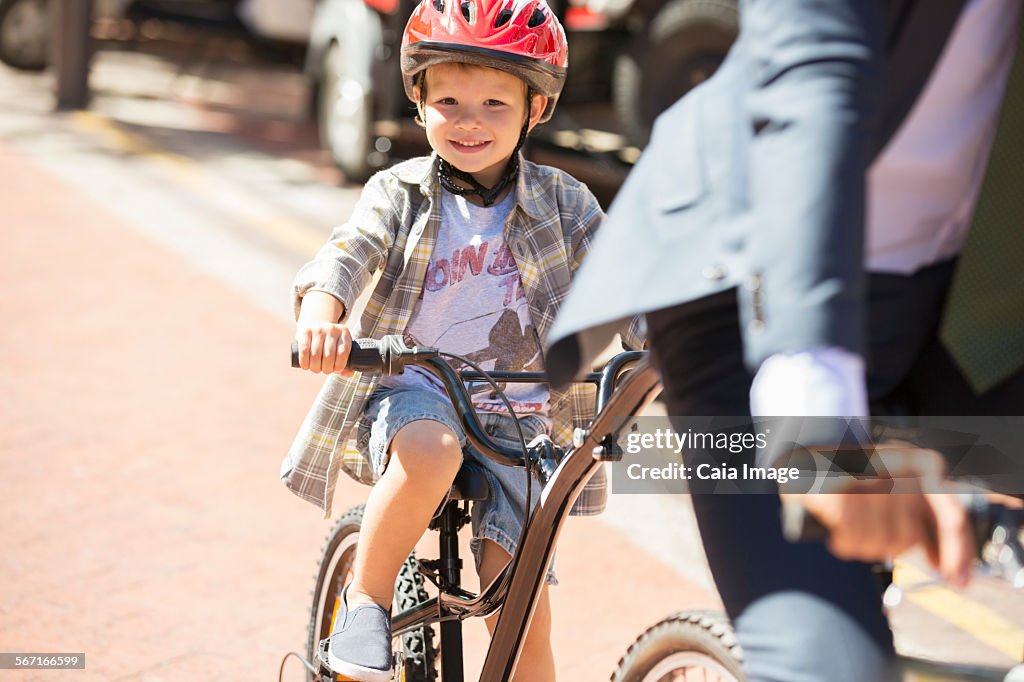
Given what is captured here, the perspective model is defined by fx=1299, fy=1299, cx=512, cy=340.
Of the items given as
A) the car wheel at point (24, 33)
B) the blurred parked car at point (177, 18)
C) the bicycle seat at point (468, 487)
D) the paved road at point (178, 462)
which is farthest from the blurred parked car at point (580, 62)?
the bicycle seat at point (468, 487)

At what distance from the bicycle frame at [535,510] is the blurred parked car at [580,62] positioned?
397 cm

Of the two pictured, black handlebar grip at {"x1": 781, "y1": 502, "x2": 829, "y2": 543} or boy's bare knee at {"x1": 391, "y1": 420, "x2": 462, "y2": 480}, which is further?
boy's bare knee at {"x1": 391, "y1": 420, "x2": 462, "y2": 480}

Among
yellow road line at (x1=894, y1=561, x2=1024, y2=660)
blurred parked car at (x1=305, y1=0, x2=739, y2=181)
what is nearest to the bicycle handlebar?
yellow road line at (x1=894, y1=561, x2=1024, y2=660)

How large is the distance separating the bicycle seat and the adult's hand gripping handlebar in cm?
32

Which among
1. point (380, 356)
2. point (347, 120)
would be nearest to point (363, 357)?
point (380, 356)

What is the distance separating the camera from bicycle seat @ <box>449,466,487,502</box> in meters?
2.49

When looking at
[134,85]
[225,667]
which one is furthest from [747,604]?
[134,85]

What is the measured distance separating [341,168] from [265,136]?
2.17 metres

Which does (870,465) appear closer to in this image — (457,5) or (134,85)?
(457,5)

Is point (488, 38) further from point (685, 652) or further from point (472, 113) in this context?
point (685, 652)

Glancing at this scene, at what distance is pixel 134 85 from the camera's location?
12969 mm

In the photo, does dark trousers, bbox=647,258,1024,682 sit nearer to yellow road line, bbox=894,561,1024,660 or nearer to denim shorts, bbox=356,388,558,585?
denim shorts, bbox=356,388,558,585

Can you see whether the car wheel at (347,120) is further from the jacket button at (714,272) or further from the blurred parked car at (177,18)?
the jacket button at (714,272)

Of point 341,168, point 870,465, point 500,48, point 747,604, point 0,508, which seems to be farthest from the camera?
point 341,168
